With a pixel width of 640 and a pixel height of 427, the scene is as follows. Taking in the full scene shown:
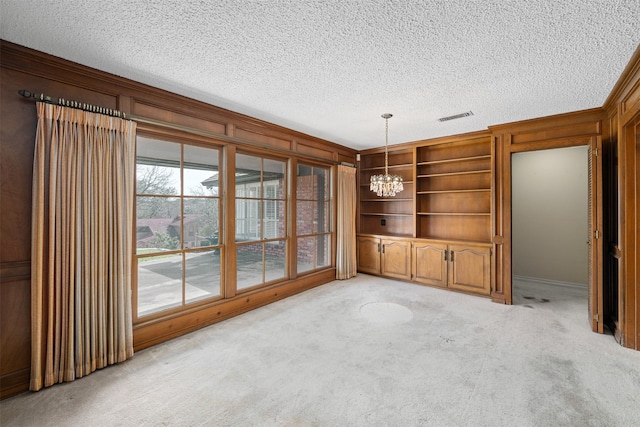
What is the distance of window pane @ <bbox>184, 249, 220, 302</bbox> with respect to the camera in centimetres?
332

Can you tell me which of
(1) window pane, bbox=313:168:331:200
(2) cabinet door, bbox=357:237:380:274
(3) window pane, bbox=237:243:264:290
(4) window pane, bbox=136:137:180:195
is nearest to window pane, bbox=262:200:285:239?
(3) window pane, bbox=237:243:264:290

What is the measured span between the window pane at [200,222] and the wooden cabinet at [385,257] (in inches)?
125

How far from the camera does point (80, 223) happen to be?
230cm

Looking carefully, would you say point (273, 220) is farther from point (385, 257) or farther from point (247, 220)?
point (385, 257)

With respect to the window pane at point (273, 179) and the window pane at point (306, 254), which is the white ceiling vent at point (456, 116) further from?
the window pane at point (306, 254)

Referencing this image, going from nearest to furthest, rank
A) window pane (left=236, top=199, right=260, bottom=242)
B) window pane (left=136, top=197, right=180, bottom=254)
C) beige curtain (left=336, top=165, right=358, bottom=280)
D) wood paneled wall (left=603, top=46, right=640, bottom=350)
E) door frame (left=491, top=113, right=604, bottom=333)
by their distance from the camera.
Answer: wood paneled wall (left=603, top=46, right=640, bottom=350), window pane (left=136, top=197, right=180, bottom=254), door frame (left=491, top=113, right=604, bottom=333), window pane (left=236, top=199, right=260, bottom=242), beige curtain (left=336, top=165, right=358, bottom=280)

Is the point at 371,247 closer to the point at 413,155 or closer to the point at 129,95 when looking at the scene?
the point at 413,155

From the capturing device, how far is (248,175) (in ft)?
12.8

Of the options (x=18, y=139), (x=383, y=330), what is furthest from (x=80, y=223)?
(x=383, y=330)

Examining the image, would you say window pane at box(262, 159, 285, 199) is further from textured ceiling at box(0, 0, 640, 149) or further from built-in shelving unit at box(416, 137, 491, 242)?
built-in shelving unit at box(416, 137, 491, 242)

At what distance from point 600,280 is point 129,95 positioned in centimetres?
530

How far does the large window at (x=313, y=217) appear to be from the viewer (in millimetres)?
4777

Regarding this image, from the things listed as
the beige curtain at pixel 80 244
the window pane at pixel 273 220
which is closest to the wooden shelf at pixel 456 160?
the window pane at pixel 273 220

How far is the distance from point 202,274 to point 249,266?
0.62 m
